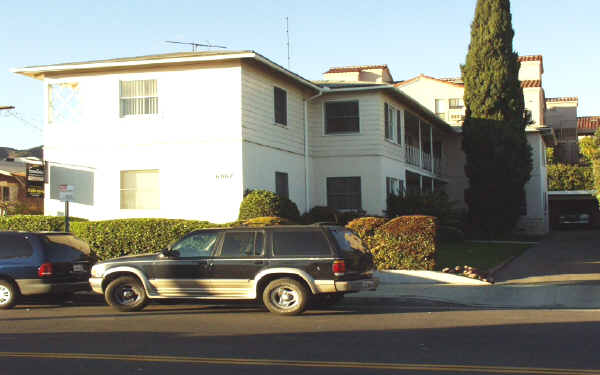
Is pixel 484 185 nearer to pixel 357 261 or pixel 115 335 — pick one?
pixel 357 261

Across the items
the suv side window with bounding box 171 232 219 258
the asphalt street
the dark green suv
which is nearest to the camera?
the asphalt street

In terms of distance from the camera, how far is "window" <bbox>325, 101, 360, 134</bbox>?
84.7 ft

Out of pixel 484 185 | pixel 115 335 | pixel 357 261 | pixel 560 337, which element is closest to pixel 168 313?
pixel 115 335

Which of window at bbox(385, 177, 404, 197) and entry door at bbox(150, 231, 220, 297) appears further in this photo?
window at bbox(385, 177, 404, 197)

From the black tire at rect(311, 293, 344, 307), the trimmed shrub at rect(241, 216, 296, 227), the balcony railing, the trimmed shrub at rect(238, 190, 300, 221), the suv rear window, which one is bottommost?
the black tire at rect(311, 293, 344, 307)

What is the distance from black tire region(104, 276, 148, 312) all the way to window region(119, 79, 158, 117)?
9.74 meters

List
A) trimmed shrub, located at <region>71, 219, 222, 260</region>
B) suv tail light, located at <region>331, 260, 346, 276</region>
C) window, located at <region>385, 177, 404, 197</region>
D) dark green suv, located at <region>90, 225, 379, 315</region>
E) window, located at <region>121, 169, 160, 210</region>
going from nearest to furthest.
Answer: suv tail light, located at <region>331, 260, 346, 276</region> → dark green suv, located at <region>90, 225, 379, 315</region> → trimmed shrub, located at <region>71, 219, 222, 260</region> → window, located at <region>121, 169, 160, 210</region> → window, located at <region>385, 177, 404, 197</region>

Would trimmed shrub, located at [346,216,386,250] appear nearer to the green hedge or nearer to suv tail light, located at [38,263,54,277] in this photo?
the green hedge

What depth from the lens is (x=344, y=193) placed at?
25859 millimetres

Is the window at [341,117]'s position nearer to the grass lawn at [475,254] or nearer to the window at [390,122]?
the window at [390,122]

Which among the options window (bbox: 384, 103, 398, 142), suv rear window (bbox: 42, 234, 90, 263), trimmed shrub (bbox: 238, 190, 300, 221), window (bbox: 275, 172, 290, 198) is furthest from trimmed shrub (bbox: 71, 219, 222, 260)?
window (bbox: 384, 103, 398, 142)

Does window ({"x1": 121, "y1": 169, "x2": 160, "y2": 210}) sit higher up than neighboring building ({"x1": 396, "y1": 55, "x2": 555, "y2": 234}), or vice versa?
neighboring building ({"x1": 396, "y1": 55, "x2": 555, "y2": 234})

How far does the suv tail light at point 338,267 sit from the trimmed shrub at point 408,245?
5.73 m

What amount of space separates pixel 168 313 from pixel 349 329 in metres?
3.85
